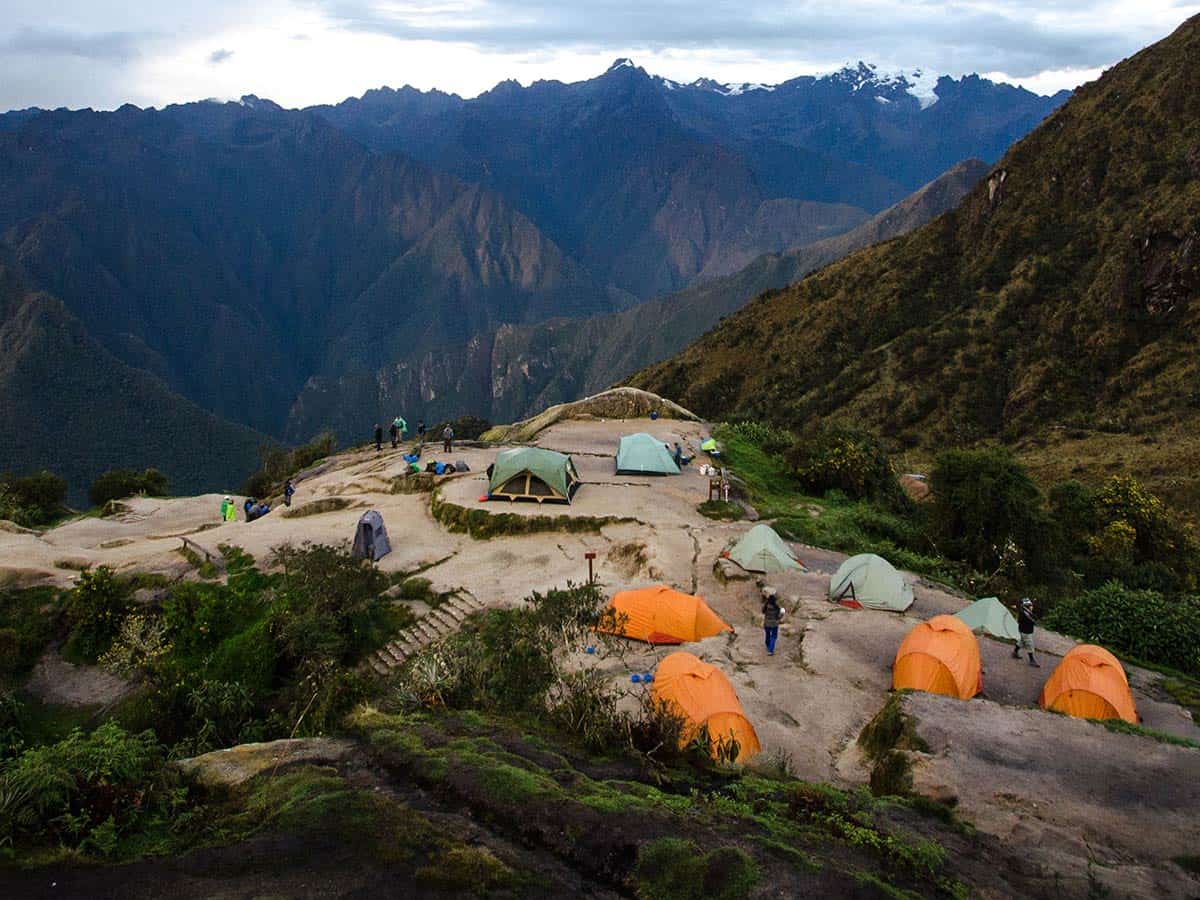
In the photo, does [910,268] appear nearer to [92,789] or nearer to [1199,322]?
[1199,322]

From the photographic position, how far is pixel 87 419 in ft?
356

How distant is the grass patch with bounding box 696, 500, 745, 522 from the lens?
25094 millimetres

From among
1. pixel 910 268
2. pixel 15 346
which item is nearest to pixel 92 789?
pixel 910 268

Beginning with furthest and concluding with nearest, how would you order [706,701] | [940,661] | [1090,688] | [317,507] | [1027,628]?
[317,507] → [1027,628] → [940,661] → [1090,688] → [706,701]

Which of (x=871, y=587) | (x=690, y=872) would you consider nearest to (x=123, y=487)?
(x=871, y=587)

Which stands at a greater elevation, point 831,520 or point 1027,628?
point 1027,628

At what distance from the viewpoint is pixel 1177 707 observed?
47.0 feet

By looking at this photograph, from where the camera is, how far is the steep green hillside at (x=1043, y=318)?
50.5m

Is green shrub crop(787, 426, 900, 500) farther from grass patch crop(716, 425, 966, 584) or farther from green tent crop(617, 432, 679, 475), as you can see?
green tent crop(617, 432, 679, 475)

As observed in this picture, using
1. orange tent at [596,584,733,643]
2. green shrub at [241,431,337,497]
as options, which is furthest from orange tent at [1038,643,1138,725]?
green shrub at [241,431,337,497]

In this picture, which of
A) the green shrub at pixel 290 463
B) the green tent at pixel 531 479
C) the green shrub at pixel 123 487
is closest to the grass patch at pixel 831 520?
the green tent at pixel 531 479

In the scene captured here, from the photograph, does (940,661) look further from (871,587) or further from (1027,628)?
(871,587)

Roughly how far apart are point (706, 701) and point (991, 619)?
8.42 m

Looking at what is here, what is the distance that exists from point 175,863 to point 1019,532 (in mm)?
25747
